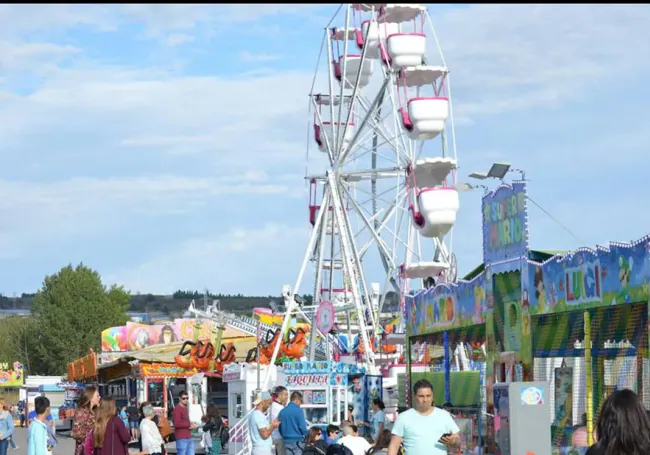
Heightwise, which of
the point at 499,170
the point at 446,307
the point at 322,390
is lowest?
the point at 322,390

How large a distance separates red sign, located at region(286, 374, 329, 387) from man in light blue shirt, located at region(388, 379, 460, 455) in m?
17.9

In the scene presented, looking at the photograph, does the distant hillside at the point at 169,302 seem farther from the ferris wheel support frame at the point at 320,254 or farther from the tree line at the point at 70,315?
the ferris wheel support frame at the point at 320,254

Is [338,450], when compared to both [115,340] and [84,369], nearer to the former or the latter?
[84,369]

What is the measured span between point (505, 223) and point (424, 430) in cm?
1228

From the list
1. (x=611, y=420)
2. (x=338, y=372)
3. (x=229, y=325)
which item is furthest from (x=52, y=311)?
(x=611, y=420)

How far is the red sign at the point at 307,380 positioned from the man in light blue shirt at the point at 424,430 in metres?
17.9

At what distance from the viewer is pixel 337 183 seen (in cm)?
3394

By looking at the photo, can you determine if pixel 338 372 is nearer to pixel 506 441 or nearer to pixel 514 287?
pixel 514 287

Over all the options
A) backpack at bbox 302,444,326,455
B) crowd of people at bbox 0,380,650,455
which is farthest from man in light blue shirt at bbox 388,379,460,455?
backpack at bbox 302,444,326,455

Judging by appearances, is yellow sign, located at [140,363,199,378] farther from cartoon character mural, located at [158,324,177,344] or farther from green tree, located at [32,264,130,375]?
green tree, located at [32,264,130,375]

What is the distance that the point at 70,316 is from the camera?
289 ft

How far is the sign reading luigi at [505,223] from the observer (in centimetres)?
1981

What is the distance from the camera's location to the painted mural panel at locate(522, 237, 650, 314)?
1592cm

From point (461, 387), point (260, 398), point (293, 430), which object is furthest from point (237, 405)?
point (293, 430)
